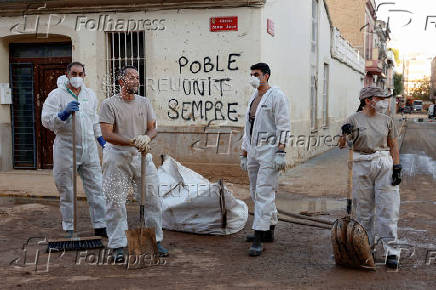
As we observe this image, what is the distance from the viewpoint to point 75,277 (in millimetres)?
4645

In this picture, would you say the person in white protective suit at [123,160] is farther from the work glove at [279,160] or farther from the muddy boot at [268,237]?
the work glove at [279,160]

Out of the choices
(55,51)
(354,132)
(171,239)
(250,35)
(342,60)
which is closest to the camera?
(354,132)

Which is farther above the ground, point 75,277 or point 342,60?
point 342,60

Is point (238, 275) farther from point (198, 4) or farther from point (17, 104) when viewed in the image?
point (17, 104)

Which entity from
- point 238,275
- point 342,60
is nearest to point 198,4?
point 238,275

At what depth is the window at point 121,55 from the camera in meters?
10.2

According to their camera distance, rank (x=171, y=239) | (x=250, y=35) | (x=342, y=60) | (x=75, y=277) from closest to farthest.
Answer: (x=75, y=277) → (x=171, y=239) → (x=250, y=35) → (x=342, y=60)

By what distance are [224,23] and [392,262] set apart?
232 inches

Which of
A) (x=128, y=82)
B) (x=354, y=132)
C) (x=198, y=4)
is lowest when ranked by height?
(x=354, y=132)

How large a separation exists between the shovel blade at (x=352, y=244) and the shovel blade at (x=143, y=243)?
1.70 m

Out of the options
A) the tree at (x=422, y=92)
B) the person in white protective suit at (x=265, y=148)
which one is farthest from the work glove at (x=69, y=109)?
the tree at (x=422, y=92)

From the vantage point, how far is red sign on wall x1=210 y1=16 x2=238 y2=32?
9438mm

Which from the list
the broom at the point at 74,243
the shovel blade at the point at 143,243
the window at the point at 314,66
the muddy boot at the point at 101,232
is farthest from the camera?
the window at the point at 314,66

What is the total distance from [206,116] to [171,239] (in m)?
4.15
